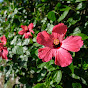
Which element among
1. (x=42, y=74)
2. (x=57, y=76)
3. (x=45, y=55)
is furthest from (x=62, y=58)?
(x=42, y=74)

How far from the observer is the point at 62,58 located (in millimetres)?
721

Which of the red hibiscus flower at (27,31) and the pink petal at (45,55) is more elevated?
the red hibiscus flower at (27,31)

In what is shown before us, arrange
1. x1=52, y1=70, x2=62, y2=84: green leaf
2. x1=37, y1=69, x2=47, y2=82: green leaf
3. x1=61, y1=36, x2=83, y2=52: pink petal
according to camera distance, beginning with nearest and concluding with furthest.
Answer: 1. x1=61, y1=36, x2=83, y2=52: pink petal
2. x1=52, y1=70, x2=62, y2=84: green leaf
3. x1=37, y1=69, x2=47, y2=82: green leaf

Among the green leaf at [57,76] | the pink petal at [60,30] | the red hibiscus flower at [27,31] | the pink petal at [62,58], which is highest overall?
the pink petal at [60,30]

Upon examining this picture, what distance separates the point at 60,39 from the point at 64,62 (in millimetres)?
194

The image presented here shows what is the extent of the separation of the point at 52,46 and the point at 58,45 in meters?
0.05

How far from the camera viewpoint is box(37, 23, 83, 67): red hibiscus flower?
2.29 ft

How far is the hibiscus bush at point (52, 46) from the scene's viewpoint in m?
0.75

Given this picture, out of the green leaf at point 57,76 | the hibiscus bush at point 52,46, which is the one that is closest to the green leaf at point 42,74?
the hibiscus bush at point 52,46

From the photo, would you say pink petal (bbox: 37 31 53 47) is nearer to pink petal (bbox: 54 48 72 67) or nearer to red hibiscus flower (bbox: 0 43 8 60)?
pink petal (bbox: 54 48 72 67)

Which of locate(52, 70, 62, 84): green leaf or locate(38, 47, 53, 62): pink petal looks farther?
locate(52, 70, 62, 84): green leaf

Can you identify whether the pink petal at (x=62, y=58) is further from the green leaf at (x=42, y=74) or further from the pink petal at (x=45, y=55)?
the green leaf at (x=42, y=74)

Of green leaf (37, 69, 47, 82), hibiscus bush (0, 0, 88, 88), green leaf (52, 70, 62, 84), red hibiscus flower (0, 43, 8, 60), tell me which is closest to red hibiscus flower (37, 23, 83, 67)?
hibiscus bush (0, 0, 88, 88)

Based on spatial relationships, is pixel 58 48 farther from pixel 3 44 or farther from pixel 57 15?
pixel 3 44
